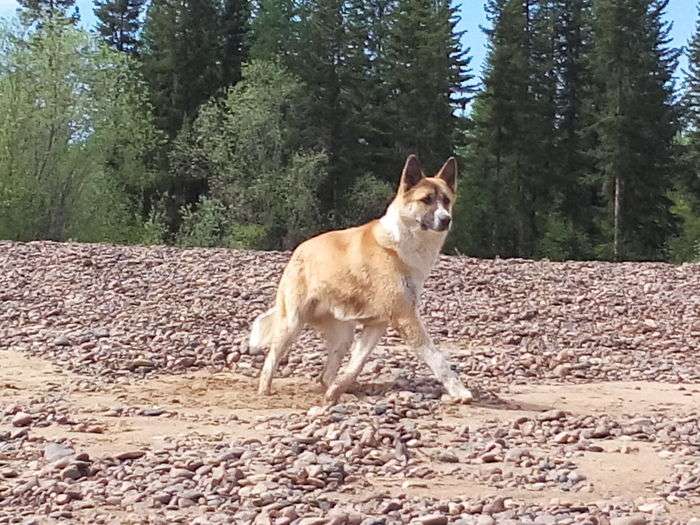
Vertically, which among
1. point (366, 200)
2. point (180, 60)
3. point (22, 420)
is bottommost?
point (22, 420)

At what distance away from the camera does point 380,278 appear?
8.09 metres

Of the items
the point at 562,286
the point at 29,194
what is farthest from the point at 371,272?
the point at 29,194

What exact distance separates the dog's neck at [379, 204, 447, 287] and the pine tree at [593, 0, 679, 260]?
3783cm

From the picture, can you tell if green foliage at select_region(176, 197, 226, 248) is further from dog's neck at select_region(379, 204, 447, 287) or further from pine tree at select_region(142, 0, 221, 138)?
dog's neck at select_region(379, 204, 447, 287)

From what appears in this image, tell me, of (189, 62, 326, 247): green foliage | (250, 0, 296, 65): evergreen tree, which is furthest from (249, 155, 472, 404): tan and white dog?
(250, 0, 296, 65): evergreen tree

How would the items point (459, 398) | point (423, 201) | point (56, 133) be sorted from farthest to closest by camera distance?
1. point (56, 133)
2. point (423, 201)
3. point (459, 398)

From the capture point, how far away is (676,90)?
47469 mm

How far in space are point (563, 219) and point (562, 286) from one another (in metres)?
33.5

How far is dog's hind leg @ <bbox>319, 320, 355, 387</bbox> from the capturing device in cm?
864

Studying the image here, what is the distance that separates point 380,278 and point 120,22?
156ft

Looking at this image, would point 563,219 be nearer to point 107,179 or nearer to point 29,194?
point 107,179

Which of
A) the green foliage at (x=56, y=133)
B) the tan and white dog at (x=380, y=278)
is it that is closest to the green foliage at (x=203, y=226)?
the green foliage at (x=56, y=133)

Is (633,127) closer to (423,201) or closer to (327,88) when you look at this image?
(327,88)

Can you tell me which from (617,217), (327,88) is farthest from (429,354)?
(327,88)
